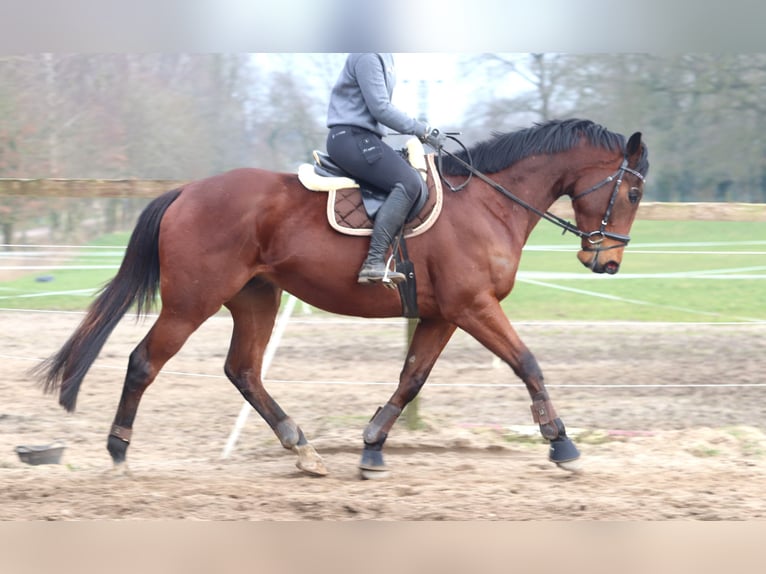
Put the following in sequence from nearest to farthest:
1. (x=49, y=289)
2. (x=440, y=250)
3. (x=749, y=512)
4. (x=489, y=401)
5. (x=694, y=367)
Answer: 1. (x=749, y=512)
2. (x=440, y=250)
3. (x=489, y=401)
4. (x=694, y=367)
5. (x=49, y=289)

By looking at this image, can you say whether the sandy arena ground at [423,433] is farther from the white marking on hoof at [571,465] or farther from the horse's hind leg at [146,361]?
the horse's hind leg at [146,361]

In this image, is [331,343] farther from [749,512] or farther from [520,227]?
[749,512]

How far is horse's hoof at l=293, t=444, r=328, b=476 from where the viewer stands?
519cm

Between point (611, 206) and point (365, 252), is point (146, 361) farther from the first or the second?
point (611, 206)

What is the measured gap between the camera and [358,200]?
492cm

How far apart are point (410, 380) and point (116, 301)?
5.84ft

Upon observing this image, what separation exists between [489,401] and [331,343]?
8.70 ft

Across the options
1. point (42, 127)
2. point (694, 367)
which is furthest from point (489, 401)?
point (42, 127)

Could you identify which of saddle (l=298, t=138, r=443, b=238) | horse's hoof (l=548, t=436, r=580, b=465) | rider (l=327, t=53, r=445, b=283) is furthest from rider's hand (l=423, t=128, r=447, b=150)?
horse's hoof (l=548, t=436, r=580, b=465)

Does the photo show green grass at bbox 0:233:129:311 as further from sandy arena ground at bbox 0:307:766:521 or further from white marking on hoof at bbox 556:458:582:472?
white marking on hoof at bbox 556:458:582:472

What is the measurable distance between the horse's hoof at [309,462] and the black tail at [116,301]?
4.04 ft

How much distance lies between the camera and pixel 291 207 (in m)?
4.93

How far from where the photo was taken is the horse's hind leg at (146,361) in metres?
4.93

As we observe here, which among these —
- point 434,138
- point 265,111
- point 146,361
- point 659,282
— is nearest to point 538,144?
point 434,138
